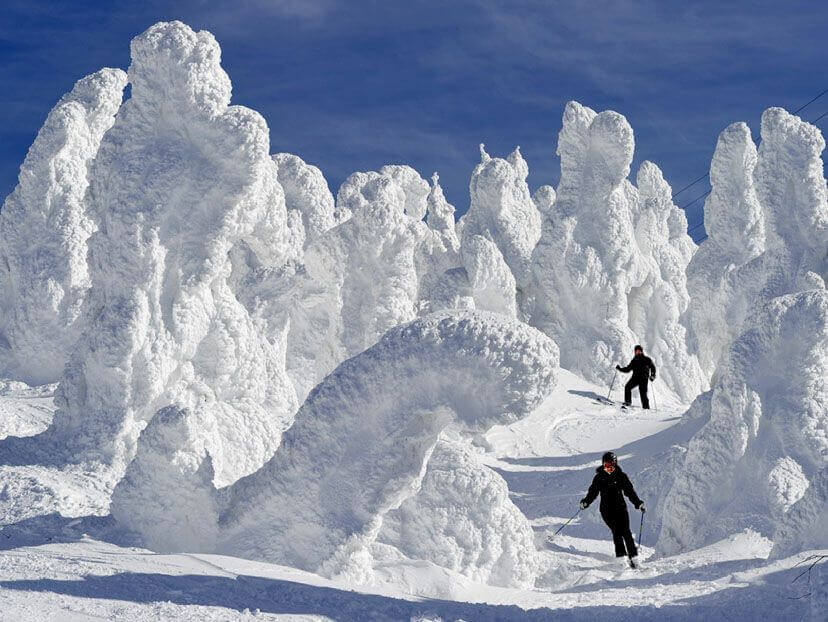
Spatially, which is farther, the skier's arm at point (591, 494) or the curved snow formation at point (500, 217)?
the curved snow formation at point (500, 217)

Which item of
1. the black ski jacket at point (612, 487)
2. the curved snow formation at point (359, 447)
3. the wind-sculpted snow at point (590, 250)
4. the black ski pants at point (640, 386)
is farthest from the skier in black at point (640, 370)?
the curved snow formation at point (359, 447)

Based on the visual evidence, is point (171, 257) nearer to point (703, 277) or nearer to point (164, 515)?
point (164, 515)

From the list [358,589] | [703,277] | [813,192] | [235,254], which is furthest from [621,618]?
[703,277]

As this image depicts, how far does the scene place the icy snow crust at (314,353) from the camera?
9.70 m

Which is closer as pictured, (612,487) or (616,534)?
(612,487)

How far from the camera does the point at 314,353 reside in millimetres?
25484

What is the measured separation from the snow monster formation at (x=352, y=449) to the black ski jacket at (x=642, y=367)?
958 centimetres

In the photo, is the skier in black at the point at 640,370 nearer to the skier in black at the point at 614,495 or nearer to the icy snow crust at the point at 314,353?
the icy snow crust at the point at 314,353

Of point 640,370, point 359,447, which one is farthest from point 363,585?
point 640,370

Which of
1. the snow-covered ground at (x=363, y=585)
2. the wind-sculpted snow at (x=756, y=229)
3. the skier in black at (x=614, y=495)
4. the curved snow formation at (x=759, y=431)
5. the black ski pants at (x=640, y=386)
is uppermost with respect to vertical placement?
the wind-sculpted snow at (x=756, y=229)

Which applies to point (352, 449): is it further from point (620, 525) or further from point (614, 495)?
point (620, 525)

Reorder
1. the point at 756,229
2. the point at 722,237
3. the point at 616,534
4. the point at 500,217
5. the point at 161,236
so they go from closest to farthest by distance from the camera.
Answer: the point at 616,534 < the point at 161,236 < the point at 756,229 < the point at 722,237 < the point at 500,217

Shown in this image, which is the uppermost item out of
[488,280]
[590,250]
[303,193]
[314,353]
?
[303,193]

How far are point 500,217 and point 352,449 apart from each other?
2302 centimetres
